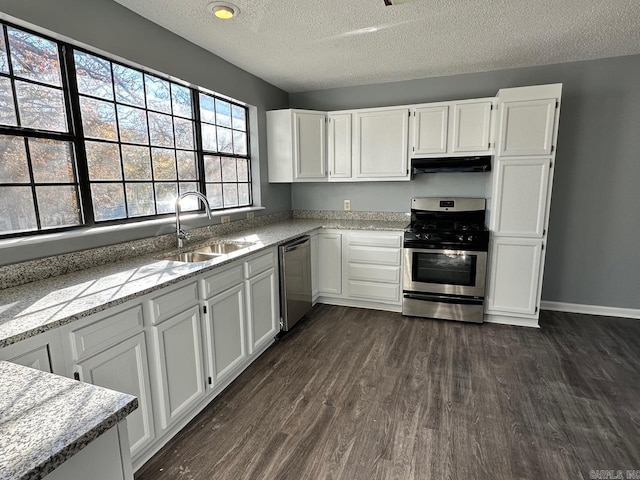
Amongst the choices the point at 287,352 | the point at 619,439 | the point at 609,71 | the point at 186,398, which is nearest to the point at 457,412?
the point at 619,439

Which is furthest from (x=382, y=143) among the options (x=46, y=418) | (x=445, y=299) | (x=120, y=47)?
(x=46, y=418)

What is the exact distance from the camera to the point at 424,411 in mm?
2111

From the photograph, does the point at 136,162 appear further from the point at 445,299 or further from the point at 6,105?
the point at 445,299

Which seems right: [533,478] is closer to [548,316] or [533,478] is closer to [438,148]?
[548,316]

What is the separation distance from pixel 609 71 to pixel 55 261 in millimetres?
4736

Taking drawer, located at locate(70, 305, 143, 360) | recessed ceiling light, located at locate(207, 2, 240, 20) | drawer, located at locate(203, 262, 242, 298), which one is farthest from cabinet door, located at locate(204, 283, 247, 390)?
recessed ceiling light, located at locate(207, 2, 240, 20)

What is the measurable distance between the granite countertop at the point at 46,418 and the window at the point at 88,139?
1226 mm

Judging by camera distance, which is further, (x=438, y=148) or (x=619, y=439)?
(x=438, y=148)

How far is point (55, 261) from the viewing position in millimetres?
1843

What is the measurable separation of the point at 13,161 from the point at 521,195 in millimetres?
3689

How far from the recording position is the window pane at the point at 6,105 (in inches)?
66.7

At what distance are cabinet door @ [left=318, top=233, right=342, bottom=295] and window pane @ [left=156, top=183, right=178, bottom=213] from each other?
63.2 inches

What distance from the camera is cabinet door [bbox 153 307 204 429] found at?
70.1 inches

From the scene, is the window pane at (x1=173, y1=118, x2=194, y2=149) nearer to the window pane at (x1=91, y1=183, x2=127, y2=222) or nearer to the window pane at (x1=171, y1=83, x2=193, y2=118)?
the window pane at (x1=171, y1=83, x2=193, y2=118)
